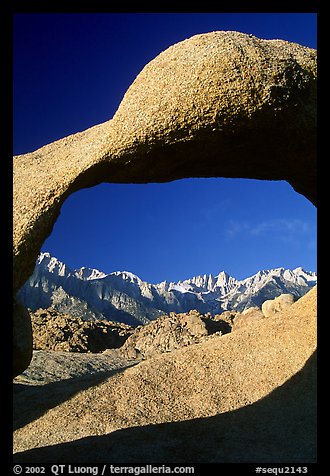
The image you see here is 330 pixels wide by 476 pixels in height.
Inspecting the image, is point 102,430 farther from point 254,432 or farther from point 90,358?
point 90,358

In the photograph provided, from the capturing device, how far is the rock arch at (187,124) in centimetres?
619

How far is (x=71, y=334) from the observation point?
70.0ft

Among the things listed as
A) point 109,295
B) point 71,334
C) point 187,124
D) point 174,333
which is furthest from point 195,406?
point 109,295

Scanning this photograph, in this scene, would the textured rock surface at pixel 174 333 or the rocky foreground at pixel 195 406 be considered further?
the textured rock surface at pixel 174 333

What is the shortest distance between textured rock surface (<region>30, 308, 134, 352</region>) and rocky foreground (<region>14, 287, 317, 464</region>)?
766 centimetres

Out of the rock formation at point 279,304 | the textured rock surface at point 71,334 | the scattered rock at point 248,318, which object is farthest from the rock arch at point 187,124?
the scattered rock at point 248,318

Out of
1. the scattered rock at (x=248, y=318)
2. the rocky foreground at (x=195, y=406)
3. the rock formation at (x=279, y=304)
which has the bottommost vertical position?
the rocky foreground at (x=195, y=406)

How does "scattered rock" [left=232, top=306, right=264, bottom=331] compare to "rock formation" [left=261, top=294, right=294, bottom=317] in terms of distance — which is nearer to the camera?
"rock formation" [left=261, top=294, right=294, bottom=317]

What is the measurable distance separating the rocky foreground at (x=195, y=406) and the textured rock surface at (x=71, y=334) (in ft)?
25.1

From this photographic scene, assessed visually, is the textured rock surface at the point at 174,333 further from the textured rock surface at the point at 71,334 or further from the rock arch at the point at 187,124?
the rock arch at the point at 187,124

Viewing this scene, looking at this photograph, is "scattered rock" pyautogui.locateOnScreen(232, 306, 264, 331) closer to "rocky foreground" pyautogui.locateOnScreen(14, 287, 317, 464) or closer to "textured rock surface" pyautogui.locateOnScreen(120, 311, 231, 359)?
"textured rock surface" pyautogui.locateOnScreen(120, 311, 231, 359)

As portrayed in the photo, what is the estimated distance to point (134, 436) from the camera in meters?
7.69

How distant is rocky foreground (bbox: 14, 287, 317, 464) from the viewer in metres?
7.06

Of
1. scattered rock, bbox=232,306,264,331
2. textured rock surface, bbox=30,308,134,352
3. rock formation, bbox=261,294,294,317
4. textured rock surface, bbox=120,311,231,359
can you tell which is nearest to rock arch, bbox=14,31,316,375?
rock formation, bbox=261,294,294,317
